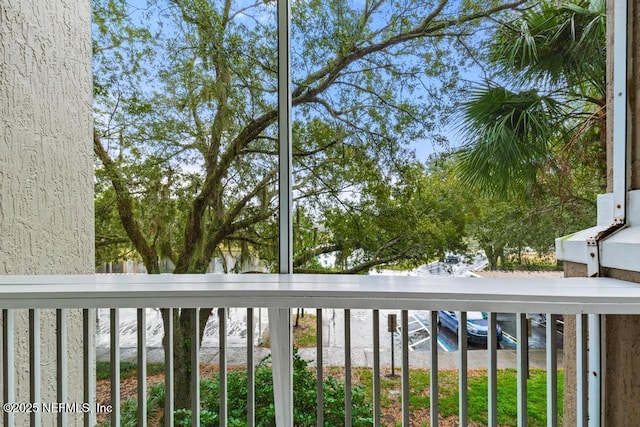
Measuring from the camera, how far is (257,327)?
4.47 ft

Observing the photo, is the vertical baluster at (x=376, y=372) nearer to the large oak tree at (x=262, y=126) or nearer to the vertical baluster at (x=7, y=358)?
the large oak tree at (x=262, y=126)

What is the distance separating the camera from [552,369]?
888 mm

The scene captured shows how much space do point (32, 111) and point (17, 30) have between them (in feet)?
1.20

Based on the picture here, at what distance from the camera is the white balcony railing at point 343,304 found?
2.64 ft

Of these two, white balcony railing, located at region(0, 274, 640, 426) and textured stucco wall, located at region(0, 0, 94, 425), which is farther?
textured stucco wall, located at region(0, 0, 94, 425)

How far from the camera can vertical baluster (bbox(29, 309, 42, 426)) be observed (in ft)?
3.15

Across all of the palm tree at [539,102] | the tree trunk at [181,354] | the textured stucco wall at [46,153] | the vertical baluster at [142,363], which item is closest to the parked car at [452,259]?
the palm tree at [539,102]

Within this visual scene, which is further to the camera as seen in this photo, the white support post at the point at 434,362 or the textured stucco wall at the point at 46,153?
the textured stucco wall at the point at 46,153

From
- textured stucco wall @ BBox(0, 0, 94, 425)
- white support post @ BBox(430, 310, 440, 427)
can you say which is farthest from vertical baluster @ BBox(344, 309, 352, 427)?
textured stucco wall @ BBox(0, 0, 94, 425)

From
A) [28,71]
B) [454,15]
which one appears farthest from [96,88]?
[454,15]

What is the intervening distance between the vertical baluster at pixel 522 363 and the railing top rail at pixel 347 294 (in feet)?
0.35

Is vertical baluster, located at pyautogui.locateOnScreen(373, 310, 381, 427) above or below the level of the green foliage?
above

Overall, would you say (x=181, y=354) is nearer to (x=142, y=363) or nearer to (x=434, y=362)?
(x=142, y=363)

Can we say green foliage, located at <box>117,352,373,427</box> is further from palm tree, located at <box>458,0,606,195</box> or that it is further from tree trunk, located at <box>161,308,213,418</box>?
palm tree, located at <box>458,0,606,195</box>
